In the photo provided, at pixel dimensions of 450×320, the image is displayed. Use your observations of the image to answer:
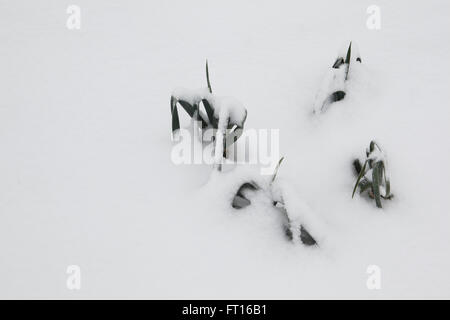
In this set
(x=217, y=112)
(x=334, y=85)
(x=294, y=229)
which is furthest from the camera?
(x=334, y=85)

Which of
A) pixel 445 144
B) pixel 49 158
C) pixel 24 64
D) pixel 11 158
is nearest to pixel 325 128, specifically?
pixel 445 144

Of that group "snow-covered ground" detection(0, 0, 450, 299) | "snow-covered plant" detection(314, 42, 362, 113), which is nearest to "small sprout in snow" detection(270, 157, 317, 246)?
"snow-covered ground" detection(0, 0, 450, 299)

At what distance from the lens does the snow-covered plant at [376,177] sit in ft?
3.11

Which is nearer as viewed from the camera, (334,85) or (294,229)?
(294,229)

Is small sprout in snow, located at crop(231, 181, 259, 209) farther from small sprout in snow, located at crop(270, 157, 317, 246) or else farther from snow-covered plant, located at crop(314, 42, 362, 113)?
snow-covered plant, located at crop(314, 42, 362, 113)

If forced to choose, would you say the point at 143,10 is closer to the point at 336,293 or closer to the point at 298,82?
the point at 298,82

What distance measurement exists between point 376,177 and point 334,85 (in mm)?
447

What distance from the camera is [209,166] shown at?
112 centimetres

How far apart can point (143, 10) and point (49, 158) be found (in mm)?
1054

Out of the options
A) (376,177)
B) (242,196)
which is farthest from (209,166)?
(376,177)

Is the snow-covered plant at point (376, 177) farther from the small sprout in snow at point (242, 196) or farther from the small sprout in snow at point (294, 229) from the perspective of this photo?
the small sprout in snow at point (242, 196)

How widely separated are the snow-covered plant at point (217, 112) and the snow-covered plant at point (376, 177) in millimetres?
400

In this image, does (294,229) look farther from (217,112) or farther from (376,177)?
(217,112)

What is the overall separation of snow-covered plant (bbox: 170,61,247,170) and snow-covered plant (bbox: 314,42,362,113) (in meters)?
0.39
